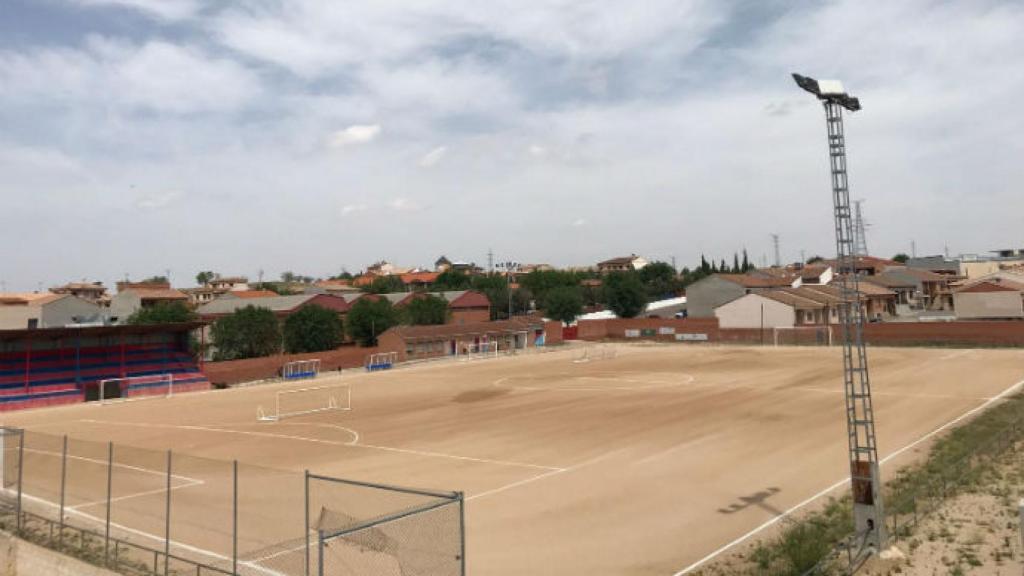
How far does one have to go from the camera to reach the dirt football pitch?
17.6 metres

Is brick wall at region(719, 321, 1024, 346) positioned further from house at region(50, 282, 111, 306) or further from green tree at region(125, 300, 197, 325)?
house at region(50, 282, 111, 306)

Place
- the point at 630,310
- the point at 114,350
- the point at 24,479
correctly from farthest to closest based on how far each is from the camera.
Answer: the point at 630,310
the point at 114,350
the point at 24,479

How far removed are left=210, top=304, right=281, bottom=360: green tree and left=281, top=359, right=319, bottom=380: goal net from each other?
9526mm

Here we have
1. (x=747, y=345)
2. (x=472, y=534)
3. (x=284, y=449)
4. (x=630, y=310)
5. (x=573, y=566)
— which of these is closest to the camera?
(x=573, y=566)

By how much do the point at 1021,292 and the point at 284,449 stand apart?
320 feet

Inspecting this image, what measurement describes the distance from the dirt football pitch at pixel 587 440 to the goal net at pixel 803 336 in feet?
57.8

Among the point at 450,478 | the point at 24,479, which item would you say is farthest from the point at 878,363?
the point at 24,479

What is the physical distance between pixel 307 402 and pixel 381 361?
25162mm

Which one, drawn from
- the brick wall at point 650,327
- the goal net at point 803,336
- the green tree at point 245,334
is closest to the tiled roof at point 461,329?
the brick wall at point 650,327

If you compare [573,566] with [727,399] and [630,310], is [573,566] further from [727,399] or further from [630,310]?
[630,310]

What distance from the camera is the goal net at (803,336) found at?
80938 millimetres

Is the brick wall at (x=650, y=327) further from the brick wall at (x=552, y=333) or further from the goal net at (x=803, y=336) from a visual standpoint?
the goal net at (x=803, y=336)

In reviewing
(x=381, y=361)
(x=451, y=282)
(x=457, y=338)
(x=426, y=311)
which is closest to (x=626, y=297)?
(x=426, y=311)

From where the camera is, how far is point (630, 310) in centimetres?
11962
